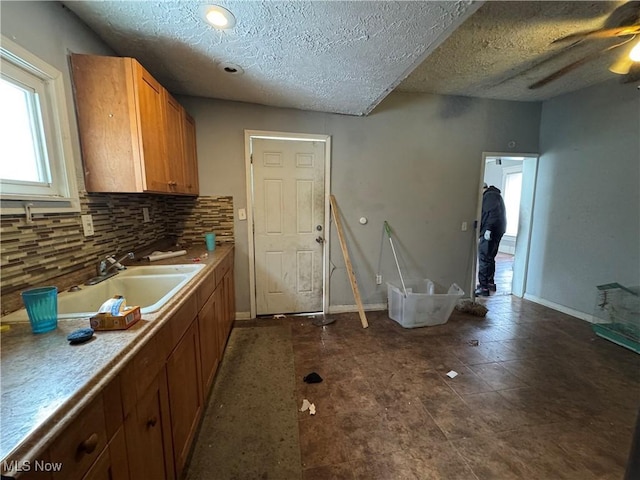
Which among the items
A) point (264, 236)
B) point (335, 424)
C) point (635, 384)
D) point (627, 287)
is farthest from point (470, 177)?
point (335, 424)

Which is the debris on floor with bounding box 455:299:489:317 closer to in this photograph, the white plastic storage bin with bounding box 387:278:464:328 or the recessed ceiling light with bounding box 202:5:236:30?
the white plastic storage bin with bounding box 387:278:464:328

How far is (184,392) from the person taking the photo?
4.25ft

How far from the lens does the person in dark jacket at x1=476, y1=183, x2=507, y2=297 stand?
391cm

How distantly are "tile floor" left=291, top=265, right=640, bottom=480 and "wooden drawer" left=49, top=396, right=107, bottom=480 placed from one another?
104cm

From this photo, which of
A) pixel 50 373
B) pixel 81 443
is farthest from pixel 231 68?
pixel 81 443

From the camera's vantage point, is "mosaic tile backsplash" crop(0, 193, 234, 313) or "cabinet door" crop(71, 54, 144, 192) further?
"cabinet door" crop(71, 54, 144, 192)

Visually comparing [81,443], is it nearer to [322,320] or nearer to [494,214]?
[322,320]

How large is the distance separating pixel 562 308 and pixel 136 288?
170 inches

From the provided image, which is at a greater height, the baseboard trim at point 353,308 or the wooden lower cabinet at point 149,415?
the wooden lower cabinet at point 149,415

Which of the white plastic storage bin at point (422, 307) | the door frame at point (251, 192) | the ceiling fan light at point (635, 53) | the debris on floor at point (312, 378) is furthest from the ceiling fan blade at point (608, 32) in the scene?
the debris on floor at point (312, 378)

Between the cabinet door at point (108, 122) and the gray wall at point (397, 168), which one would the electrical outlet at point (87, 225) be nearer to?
the cabinet door at point (108, 122)

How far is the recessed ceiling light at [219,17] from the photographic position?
1.35 metres

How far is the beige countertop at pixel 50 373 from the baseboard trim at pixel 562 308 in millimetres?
3975

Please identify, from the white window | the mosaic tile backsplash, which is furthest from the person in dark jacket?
the white window
